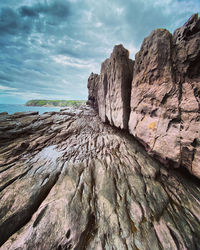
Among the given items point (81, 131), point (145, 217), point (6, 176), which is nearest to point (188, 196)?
point (145, 217)

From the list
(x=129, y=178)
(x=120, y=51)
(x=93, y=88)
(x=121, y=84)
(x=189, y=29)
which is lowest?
(x=129, y=178)

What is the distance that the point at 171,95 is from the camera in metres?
5.15

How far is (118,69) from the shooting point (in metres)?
8.54

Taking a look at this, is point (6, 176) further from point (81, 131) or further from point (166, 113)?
point (166, 113)

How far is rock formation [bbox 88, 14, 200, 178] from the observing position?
4602 millimetres

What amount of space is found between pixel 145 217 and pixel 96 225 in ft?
7.64

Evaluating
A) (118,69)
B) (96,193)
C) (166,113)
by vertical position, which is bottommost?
(96,193)

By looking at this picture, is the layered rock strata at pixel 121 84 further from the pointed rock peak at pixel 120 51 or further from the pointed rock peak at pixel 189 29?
the pointed rock peak at pixel 189 29

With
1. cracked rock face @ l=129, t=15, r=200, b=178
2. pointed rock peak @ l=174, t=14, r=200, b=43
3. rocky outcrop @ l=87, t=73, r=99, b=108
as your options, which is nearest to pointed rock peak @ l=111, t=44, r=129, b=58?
cracked rock face @ l=129, t=15, r=200, b=178

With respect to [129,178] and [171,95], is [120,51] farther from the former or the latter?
[129,178]

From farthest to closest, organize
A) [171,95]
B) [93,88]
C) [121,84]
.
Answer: [93,88] < [121,84] < [171,95]

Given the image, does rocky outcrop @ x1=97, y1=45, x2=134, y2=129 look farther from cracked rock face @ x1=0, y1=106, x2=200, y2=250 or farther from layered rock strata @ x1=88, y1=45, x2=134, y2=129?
cracked rock face @ x1=0, y1=106, x2=200, y2=250

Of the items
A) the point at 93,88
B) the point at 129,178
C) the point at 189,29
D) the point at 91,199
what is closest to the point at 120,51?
the point at 189,29

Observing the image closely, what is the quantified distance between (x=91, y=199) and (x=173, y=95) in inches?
294
